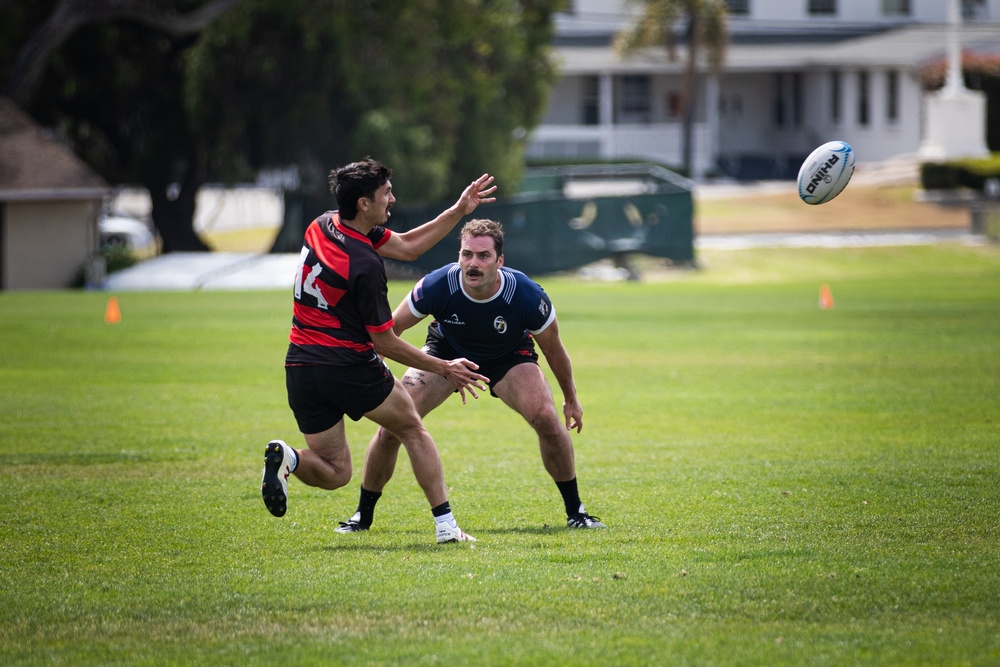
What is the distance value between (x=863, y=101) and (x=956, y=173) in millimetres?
13981

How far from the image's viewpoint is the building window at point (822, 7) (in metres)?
66.1

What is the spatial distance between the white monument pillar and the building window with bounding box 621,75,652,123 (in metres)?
18.1

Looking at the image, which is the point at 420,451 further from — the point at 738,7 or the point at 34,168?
the point at 738,7

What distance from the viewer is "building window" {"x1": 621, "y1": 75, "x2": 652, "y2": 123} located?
6431cm

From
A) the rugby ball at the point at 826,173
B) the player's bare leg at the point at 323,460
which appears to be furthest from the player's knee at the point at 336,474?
the rugby ball at the point at 826,173

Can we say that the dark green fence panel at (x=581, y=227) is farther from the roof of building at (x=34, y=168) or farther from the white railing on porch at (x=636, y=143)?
the white railing on porch at (x=636, y=143)

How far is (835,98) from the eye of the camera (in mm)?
60875

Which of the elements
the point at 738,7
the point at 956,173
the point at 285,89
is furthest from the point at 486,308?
the point at 738,7

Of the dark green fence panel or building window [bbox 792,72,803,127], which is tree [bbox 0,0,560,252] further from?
building window [bbox 792,72,803,127]

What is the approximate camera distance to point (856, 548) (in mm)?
7324

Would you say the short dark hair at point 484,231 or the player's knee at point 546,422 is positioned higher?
the short dark hair at point 484,231

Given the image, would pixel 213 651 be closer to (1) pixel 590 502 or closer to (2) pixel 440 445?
(1) pixel 590 502

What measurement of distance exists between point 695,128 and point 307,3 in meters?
29.0

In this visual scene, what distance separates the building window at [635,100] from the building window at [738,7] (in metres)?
6.41
